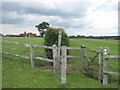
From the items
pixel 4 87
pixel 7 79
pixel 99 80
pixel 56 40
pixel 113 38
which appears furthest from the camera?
pixel 113 38

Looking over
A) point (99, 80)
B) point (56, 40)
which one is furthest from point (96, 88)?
point (56, 40)

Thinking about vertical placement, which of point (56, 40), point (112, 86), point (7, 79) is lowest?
point (112, 86)

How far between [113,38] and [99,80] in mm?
49127

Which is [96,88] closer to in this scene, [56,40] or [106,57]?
[106,57]

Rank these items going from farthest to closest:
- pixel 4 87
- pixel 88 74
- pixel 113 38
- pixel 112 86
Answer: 1. pixel 113 38
2. pixel 88 74
3. pixel 112 86
4. pixel 4 87

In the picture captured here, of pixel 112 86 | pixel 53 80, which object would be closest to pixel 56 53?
pixel 53 80

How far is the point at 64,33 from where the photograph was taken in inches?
468

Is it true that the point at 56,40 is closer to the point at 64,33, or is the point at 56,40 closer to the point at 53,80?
the point at 64,33

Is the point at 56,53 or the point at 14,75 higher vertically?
the point at 56,53

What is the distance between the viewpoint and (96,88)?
6941mm

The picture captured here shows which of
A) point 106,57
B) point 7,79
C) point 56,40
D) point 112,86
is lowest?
point 112,86

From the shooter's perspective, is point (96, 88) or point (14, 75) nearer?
point (96, 88)

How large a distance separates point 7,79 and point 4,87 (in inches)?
34.2

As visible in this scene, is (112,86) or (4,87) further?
(112,86)
